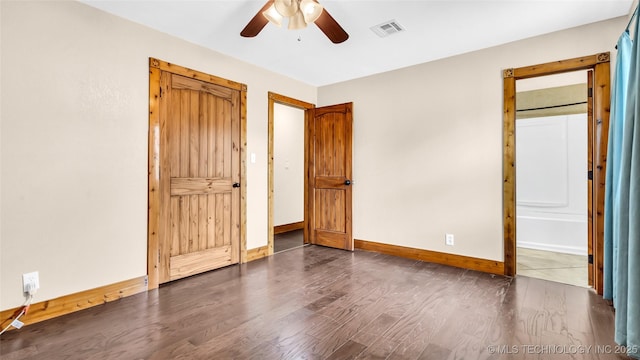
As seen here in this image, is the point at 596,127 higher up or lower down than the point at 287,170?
higher up

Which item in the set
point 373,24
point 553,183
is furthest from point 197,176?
point 553,183

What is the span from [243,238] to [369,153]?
2.02m

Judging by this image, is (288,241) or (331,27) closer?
(331,27)

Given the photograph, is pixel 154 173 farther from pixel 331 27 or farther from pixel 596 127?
pixel 596 127

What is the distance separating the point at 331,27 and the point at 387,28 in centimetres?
79

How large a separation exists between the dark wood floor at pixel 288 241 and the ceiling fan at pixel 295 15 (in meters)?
2.96

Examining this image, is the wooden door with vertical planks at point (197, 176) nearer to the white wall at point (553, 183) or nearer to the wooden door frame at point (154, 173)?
the wooden door frame at point (154, 173)

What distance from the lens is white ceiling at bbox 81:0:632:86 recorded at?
2436mm

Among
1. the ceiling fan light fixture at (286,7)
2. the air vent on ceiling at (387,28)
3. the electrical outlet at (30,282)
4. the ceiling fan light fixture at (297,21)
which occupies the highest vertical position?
the air vent on ceiling at (387,28)

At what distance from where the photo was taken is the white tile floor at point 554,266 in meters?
3.13

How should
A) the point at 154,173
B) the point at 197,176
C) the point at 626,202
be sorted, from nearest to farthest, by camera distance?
the point at 626,202, the point at 154,173, the point at 197,176

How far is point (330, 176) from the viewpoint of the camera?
4.45 m

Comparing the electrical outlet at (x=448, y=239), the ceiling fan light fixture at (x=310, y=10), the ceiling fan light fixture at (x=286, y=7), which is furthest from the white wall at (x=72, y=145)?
the electrical outlet at (x=448, y=239)

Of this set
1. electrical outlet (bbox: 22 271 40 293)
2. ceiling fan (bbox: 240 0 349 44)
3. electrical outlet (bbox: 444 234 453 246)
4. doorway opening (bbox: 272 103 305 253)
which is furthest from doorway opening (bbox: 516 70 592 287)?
electrical outlet (bbox: 22 271 40 293)
